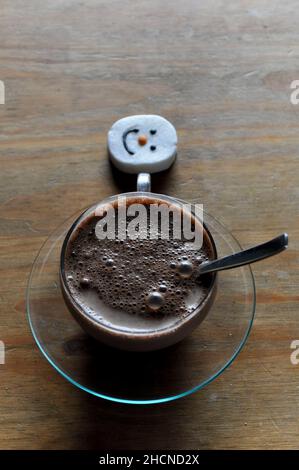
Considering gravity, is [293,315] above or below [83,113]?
below

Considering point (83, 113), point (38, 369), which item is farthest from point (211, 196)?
point (38, 369)

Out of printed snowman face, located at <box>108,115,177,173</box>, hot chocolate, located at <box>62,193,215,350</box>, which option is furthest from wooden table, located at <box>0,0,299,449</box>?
hot chocolate, located at <box>62,193,215,350</box>

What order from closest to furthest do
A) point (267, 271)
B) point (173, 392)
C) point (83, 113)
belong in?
point (173, 392), point (267, 271), point (83, 113)

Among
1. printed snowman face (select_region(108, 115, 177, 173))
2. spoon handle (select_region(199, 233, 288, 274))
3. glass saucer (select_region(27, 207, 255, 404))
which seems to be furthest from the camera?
printed snowman face (select_region(108, 115, 177, 173))

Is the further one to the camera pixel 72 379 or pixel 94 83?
pixel 94 83

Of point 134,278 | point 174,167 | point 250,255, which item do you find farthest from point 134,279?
point 174,167

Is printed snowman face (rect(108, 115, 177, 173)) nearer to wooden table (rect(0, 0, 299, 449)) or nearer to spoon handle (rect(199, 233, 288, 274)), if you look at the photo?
wooden table (rect(0, 0, 299, 449))
